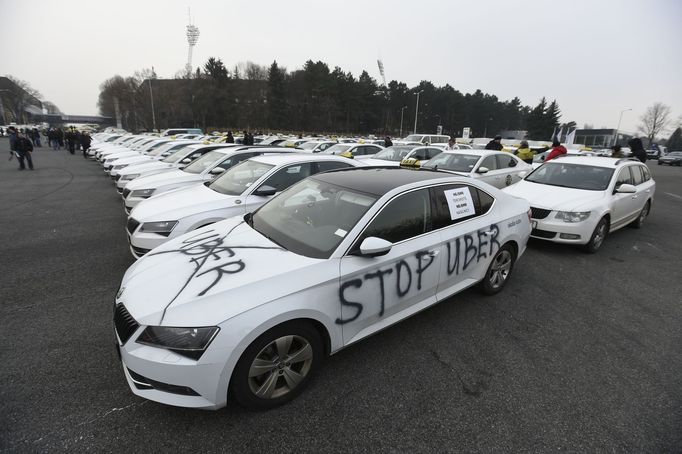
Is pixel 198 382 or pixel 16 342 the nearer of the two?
pixel 198 382

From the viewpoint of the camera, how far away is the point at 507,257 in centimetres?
424

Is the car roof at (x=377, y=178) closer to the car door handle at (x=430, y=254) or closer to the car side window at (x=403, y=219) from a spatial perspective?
the car side window at (x=403, y=219)

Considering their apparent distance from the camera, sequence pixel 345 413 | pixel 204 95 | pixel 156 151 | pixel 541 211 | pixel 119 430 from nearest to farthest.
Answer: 1. pixel 119 430
2. pixel 345 413
3. pixel 541 211
4. pixel 156 151
5. pixel 204 95

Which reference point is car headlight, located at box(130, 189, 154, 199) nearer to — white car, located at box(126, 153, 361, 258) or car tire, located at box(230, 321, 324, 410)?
white car, located at box(126, 153, 361, 258)

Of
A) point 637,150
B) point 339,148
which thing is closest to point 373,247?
point 637,150

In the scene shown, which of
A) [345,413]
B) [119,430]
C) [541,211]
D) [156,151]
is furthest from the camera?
[156,151]

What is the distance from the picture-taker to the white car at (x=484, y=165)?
8500 millimetres

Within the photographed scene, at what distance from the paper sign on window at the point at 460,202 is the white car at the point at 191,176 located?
4861 mm

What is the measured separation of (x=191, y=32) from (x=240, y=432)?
115417 millimetres

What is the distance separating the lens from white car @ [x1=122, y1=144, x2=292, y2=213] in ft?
22.2

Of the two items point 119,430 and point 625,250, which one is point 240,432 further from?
point 625,250

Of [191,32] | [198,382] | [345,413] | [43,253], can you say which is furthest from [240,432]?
[191,32]

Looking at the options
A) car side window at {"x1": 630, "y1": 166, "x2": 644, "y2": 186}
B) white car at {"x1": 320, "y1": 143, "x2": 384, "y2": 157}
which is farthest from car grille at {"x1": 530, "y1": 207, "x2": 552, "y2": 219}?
white car at {"x1": 320, "y1": 143, "x2": 384, "y2": 157}

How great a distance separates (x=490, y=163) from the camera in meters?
8.83
